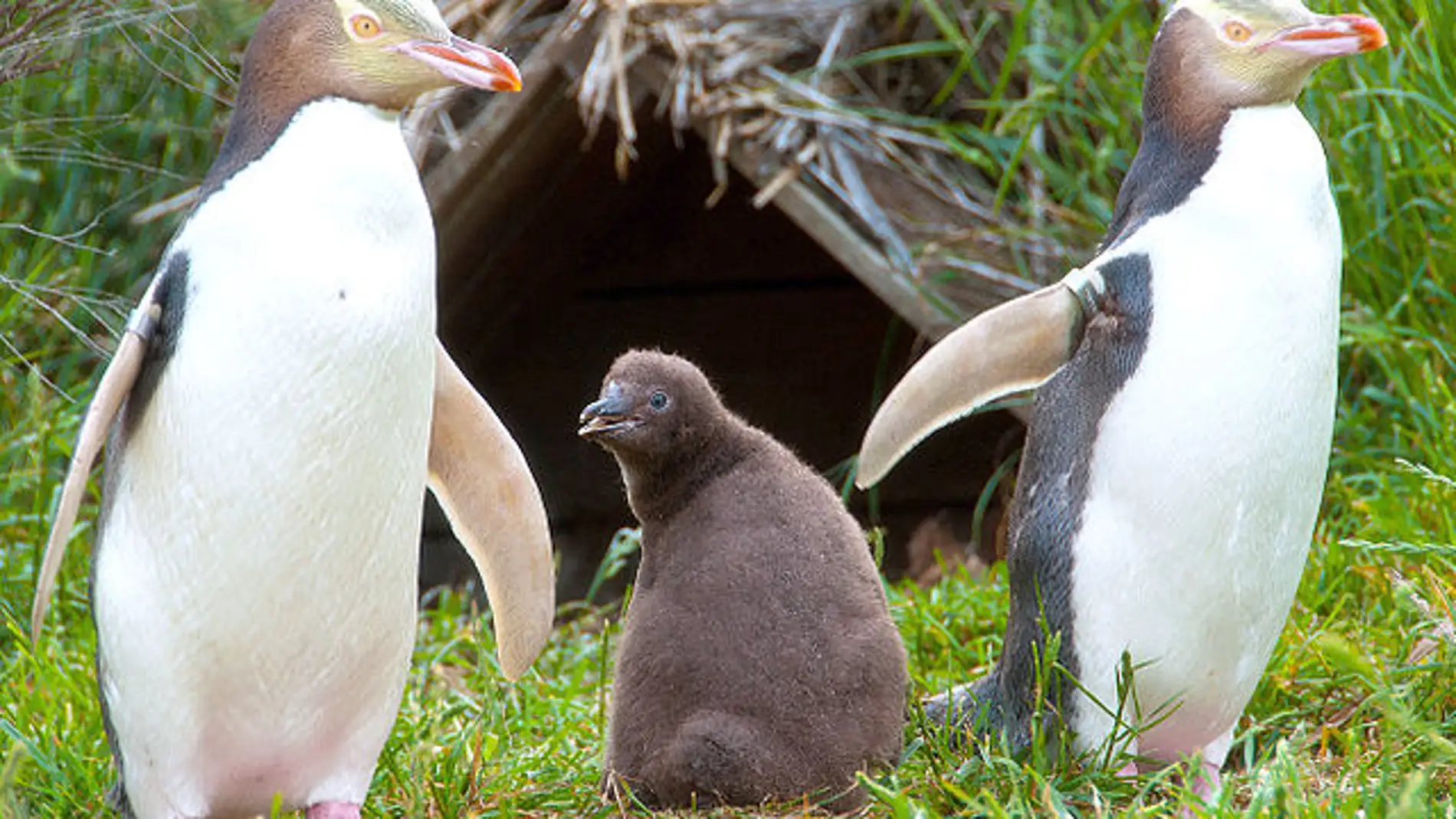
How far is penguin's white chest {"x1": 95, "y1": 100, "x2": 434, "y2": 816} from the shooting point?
2258 millimetres

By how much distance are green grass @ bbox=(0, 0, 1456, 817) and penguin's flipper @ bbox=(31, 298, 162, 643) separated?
0.22 m

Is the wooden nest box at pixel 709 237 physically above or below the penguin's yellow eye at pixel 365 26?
below

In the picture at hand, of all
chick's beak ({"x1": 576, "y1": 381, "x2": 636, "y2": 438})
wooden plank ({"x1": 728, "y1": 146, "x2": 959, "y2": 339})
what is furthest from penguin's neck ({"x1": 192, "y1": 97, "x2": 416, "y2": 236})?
wooden plank ({"x1": 728, "y1": 146, "x2": 959, "y2": 339})

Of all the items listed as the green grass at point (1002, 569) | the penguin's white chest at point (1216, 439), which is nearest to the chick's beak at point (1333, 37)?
the penguin's white chest at point (1216, 439)

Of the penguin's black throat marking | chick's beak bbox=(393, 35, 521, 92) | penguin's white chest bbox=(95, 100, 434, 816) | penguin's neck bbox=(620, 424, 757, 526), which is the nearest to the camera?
penguin's white chest bbox=(95, 100, 434, 816)

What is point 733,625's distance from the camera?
2.61 metres

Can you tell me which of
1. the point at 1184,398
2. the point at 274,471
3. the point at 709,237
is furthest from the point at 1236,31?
the point at 709,237

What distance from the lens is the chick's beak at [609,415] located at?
2725mm

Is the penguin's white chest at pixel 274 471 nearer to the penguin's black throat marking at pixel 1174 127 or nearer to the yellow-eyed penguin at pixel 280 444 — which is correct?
the yellow-eyed penguin at pixel 280 444

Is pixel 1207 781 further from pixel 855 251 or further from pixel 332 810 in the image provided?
pixel 855 251

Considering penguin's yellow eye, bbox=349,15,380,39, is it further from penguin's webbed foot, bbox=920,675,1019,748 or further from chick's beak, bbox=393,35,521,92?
penguin's webbed foot, bbox=920,675,1019,748

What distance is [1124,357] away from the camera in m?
2.65

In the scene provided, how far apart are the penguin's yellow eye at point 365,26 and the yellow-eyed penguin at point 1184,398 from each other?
0.89 meters

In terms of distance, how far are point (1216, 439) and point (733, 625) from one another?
72 cm
